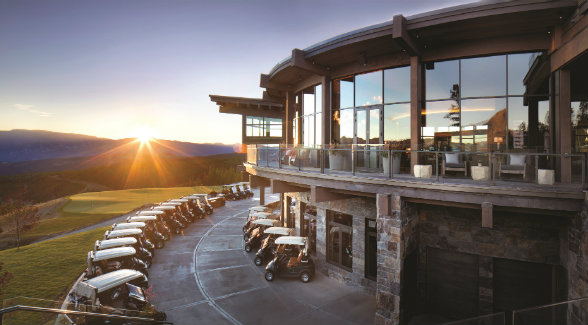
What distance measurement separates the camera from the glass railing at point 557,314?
577 centimetres

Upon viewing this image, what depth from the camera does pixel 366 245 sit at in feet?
37.3

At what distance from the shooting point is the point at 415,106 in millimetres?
11023

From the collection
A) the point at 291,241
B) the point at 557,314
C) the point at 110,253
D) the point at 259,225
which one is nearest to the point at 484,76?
the point at 557,314

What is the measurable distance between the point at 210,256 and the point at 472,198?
1303 cm

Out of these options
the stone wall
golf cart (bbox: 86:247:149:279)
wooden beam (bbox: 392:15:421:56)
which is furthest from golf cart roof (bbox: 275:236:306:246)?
wooden beam (bbox: 392:15:421:56)

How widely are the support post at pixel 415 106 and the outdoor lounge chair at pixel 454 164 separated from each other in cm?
108

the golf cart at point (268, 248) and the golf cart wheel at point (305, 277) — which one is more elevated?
the golf cart at point (268, 248)

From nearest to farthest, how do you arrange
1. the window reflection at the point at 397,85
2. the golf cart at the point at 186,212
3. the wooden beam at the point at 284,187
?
the window reflection at the point at 397,85, the wooden beam at the point at 284,187, the golf cart at the point at 186,212

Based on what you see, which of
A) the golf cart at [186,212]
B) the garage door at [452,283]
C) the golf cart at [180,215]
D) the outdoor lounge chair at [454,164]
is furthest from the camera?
the golf cart at [186,212]

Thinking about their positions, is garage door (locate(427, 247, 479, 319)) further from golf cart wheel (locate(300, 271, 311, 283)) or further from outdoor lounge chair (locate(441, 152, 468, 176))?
golf cart wheel (locate(300, 271, 311, 283))

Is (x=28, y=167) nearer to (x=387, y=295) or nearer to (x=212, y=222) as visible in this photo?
(x=212, y=222)

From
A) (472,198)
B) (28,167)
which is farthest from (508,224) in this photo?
(28,167)

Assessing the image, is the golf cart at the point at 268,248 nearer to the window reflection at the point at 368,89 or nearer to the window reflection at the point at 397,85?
the window reflection at the point at 368,89

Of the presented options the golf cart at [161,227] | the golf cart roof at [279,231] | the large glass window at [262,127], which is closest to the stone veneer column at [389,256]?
the golf cart roof at [279,231]
